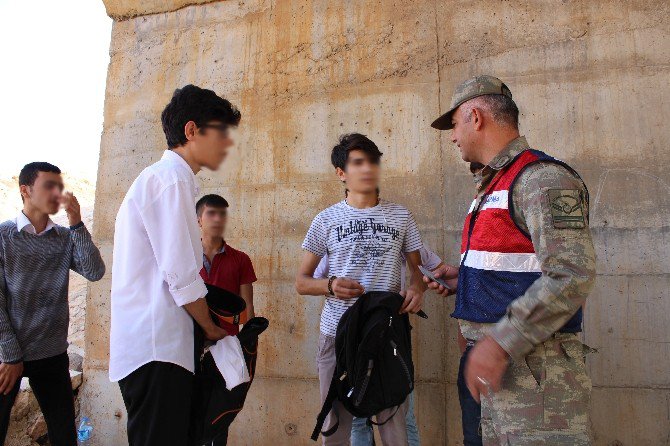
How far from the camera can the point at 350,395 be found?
7.44 ft

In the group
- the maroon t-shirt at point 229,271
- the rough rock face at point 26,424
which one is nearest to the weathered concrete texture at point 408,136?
the rough rock face at point 26,424

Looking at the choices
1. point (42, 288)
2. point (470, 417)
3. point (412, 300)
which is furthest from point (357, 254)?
point (42, 288)

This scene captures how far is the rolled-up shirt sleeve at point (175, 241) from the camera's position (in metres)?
1.66

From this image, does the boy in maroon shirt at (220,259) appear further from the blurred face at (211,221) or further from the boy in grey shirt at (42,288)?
the boy in grey shirt at (42,288)

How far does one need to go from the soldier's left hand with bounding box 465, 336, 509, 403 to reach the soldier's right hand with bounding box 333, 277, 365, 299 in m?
1.00

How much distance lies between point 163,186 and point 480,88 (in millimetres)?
1267

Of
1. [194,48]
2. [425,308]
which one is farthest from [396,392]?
[194,48]

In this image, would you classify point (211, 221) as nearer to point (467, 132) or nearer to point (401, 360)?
point (401, 360)

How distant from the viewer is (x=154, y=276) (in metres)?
1.71

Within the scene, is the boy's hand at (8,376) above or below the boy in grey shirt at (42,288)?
below

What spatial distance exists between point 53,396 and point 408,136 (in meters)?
2.94

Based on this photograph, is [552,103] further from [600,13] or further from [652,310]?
[652,310]

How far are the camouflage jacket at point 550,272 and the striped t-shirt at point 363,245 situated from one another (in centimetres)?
112

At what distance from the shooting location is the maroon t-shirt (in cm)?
291
